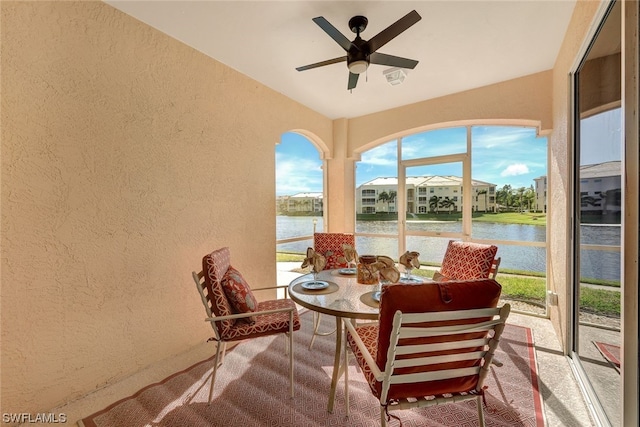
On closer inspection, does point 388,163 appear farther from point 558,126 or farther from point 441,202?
point 558,126

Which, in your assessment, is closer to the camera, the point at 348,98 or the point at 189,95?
the point at 189,95

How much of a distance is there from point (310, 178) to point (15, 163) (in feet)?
11.3

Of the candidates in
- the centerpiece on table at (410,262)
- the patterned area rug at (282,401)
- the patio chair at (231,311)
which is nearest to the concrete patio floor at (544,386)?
the patterned area rug at (282,401)

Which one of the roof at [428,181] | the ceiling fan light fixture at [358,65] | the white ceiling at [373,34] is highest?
the white ceiling at [373,34]

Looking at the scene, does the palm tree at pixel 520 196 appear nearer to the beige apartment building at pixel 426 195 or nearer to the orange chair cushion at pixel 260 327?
the beige apartment building at pixel 426 195

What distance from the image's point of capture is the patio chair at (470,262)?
2.19 m

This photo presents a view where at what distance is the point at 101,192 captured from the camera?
6.40ft

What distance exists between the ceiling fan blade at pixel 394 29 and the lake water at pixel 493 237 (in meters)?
1.64

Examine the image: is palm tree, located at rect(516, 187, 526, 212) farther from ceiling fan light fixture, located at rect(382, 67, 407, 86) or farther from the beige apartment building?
ceiling fan light fixture, located at rect(382, 67, 407, 86)

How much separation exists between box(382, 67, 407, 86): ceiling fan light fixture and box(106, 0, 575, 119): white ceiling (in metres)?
0.08

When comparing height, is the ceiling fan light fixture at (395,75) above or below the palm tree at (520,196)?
above

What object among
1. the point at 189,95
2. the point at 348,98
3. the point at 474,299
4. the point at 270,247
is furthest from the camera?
the point at 348,98

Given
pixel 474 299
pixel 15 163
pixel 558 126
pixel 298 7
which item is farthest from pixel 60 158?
pixel 558 126

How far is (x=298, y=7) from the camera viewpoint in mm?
1994
